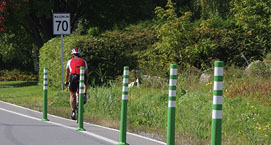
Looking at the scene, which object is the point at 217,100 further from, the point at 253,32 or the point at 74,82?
the point at 253,32

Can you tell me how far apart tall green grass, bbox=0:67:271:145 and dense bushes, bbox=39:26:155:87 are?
9.50 feet

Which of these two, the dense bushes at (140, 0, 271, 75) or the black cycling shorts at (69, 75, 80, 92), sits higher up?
the dense bushes at (140, 0, 271, 75)

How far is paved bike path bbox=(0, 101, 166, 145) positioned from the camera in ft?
28.5

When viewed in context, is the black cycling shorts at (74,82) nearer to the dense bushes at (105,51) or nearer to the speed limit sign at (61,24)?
the speed limit sign at (61,24)

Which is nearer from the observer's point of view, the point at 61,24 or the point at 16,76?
the point at 61,24

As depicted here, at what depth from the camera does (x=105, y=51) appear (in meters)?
20.1

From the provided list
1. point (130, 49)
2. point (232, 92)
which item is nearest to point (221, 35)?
point (130, 49)

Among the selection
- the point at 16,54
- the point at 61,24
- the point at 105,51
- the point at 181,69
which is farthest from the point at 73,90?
the point at 16,54

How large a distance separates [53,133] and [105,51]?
1058cm

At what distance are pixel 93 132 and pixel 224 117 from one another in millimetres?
A: 3223

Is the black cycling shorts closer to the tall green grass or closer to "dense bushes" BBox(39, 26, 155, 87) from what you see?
the tall green grass

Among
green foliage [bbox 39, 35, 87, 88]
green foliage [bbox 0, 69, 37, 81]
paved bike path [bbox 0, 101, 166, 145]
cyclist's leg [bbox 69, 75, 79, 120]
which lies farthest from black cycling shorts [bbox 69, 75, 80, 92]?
green foliage [bbox 0, 69, 37, 81]

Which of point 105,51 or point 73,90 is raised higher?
point 105,51

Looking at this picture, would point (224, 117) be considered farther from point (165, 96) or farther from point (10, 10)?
point (10, 10)
